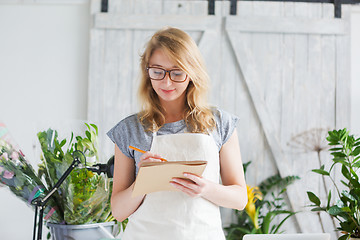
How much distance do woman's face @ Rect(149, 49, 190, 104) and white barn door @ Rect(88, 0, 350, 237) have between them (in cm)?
217

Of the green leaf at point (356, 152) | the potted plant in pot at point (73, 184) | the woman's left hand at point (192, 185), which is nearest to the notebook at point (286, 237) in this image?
the woman's left hand at point (192, 185)

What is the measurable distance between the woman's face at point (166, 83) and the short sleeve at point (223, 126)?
170mm

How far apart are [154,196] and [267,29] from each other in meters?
2.56

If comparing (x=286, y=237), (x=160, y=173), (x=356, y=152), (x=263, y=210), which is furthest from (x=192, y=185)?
(x=263, y=210)

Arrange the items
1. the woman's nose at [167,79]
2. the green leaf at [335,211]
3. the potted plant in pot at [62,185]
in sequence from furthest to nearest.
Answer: the green leaf at [335,211] < the potted plant in pot at [62,185] < the woman's nose at [167,79]

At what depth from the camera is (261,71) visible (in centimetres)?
354

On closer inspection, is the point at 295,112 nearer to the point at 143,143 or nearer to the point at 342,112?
the point at 342,112

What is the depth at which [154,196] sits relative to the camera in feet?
4.46

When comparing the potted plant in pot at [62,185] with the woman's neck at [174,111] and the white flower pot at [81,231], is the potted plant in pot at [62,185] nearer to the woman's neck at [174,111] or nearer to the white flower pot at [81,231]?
the white flower pot at [81,231]

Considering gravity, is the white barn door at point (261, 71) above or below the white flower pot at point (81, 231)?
above

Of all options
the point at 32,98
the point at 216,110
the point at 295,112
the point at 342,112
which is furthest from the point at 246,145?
the point at 216,110

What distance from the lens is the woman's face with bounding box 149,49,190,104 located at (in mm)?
1325

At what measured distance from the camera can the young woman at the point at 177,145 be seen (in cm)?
133

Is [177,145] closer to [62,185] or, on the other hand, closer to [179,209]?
[179,209]
